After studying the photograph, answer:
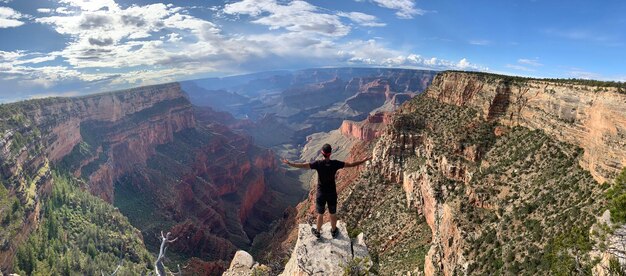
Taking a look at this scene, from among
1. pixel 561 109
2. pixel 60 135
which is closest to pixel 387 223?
pixel 561 109

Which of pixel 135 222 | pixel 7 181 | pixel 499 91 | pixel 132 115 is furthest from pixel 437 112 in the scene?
pixel 132 115

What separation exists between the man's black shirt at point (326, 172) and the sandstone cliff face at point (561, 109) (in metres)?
29.5

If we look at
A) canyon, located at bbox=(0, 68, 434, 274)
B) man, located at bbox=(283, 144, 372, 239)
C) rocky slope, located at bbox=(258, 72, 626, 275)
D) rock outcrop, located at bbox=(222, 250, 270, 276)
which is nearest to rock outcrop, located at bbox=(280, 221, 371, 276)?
man, located at bbox=(283, 144, 372, 239)

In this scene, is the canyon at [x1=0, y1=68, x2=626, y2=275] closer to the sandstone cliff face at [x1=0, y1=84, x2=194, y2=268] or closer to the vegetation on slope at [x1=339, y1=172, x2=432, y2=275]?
the vegetation on slope at [x1=339, y1=172, x2=432, y2=275]

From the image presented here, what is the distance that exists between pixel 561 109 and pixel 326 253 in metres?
41.3

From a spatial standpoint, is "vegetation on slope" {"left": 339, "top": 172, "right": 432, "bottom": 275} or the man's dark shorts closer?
the man's dark shorts

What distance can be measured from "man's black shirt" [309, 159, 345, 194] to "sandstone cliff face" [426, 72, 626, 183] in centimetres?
2951

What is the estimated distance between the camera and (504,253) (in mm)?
37562

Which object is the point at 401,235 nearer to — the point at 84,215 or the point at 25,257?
the point at 25,257

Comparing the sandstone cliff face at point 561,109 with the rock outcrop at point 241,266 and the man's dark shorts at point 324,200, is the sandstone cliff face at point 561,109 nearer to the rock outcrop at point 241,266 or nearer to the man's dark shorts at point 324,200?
the man's dark shorts at point 324,200

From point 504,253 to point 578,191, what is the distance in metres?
9.29

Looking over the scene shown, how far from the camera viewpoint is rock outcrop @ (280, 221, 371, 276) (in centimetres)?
1784

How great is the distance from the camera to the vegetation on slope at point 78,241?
209 ft

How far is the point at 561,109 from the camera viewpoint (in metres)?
46.0
